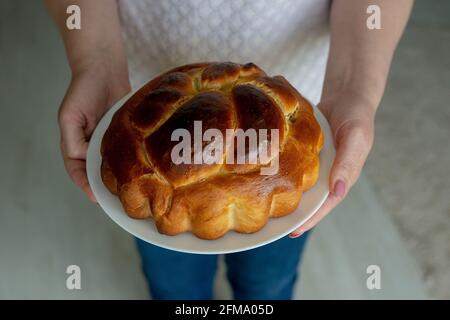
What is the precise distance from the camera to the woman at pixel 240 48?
852 mm

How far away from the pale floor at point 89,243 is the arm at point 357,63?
2.53 feet

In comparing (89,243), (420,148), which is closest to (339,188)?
(89,243)

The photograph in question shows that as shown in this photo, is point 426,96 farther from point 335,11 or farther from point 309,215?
point 309,215

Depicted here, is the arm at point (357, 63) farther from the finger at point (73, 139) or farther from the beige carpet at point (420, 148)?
the beige carpet at point (420, 148)

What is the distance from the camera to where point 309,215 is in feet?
2.43

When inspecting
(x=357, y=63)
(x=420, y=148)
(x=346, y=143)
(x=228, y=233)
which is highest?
(x=357, y=63)

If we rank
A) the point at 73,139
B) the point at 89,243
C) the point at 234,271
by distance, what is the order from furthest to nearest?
the point at 89,243 → the point at 234,271 → the point at 73,139

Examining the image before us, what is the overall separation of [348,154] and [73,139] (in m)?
0.44

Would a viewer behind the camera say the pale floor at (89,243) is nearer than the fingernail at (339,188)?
No

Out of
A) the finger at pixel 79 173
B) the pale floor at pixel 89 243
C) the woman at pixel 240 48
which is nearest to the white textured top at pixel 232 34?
the woman at pixel 240 48

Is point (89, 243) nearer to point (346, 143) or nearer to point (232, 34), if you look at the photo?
point (232, 34)

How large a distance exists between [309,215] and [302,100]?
0.60 feet

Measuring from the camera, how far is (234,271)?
1226mm
